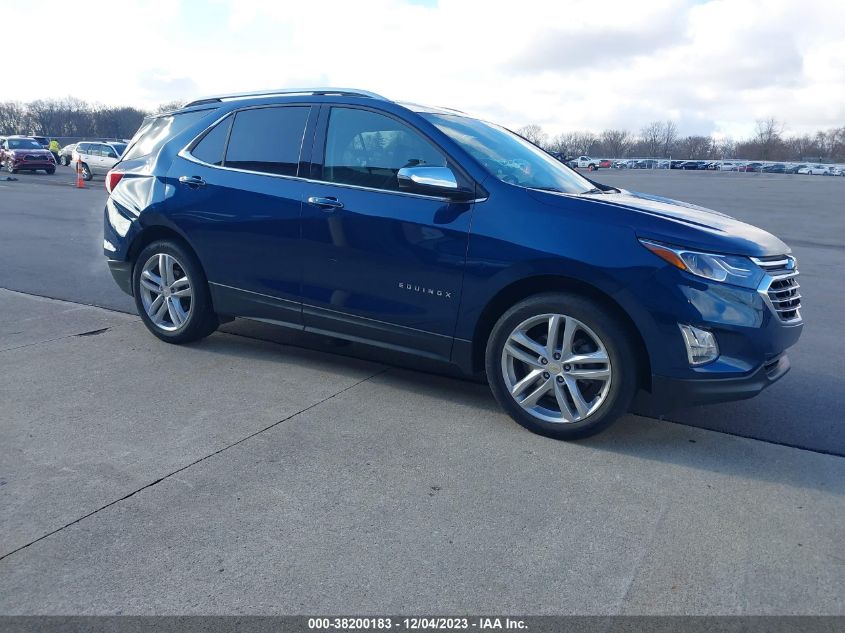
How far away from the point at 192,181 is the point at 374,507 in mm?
3162

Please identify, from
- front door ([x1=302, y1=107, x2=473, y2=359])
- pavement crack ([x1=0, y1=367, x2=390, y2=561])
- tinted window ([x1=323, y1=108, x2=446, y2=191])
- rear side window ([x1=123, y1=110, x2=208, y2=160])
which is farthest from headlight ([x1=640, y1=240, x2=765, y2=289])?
rear side window ([x1=123, y1=110, x2=208, y2=160])

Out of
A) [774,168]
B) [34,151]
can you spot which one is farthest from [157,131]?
[774,168]

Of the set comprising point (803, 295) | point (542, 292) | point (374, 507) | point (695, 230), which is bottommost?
point (374, 507)

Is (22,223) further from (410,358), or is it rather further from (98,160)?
(98,160)

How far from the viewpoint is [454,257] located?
14.1ft

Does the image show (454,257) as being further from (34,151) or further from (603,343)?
(34,151)

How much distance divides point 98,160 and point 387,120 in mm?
28943

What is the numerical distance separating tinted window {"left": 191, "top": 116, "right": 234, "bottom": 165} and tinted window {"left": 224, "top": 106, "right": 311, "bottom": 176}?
0.22ft

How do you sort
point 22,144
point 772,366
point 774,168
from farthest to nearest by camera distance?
point 774,168 < point 22,144 < point 772,366

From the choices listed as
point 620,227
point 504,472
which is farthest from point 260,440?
point 620,227

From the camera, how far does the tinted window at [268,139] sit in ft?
16.7

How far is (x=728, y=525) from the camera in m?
3.29

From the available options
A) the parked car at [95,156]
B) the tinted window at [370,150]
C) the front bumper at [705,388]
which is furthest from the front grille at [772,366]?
the parked car at [95,156]

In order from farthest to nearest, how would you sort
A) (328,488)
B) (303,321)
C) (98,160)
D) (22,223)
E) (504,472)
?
(98,160)
(22,223)
(303,321)
(504,472)
(328,488)
